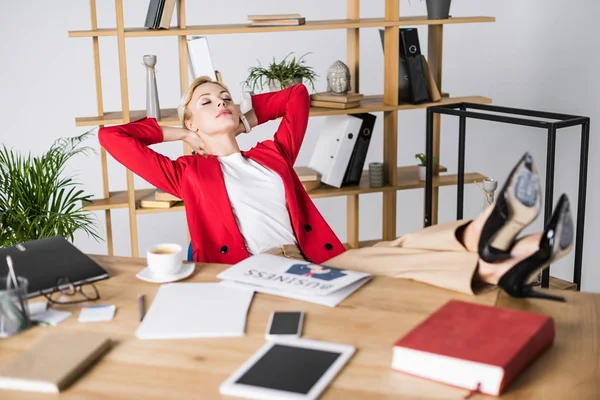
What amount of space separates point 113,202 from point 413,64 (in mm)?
1549

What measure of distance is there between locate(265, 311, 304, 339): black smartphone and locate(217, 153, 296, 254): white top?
1.00 meters

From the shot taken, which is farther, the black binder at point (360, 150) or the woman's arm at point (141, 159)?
the black binder at point (360, 150)

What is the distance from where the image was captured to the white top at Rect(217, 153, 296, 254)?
2641 mm

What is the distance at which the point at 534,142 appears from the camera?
15.3 feet

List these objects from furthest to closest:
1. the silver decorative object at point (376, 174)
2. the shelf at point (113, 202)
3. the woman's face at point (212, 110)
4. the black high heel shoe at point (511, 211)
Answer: the silver decorative object at point (376, 174) < the shelf at point (113, 202) < the woman's face at point (212, 110) < the black high heel shoe at point (511, 211)

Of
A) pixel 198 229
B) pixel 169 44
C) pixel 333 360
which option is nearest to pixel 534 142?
pixel 169 44

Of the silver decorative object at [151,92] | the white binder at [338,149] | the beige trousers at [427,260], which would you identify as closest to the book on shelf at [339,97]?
the white binder at [338,149]

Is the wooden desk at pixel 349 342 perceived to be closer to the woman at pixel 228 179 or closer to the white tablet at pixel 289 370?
the white tablet at pixel 289 370

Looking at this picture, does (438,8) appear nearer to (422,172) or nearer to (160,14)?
(422,172)

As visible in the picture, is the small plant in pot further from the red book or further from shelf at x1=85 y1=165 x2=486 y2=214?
the red book

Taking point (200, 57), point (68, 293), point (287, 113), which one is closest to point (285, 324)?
point (68, 293)

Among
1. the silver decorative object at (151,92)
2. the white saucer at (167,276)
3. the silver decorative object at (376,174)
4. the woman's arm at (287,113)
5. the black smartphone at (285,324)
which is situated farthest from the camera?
the silver decorative object at (376,174)

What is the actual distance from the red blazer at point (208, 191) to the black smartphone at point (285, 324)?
1.00 meters

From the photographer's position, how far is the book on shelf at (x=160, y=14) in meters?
3.31
